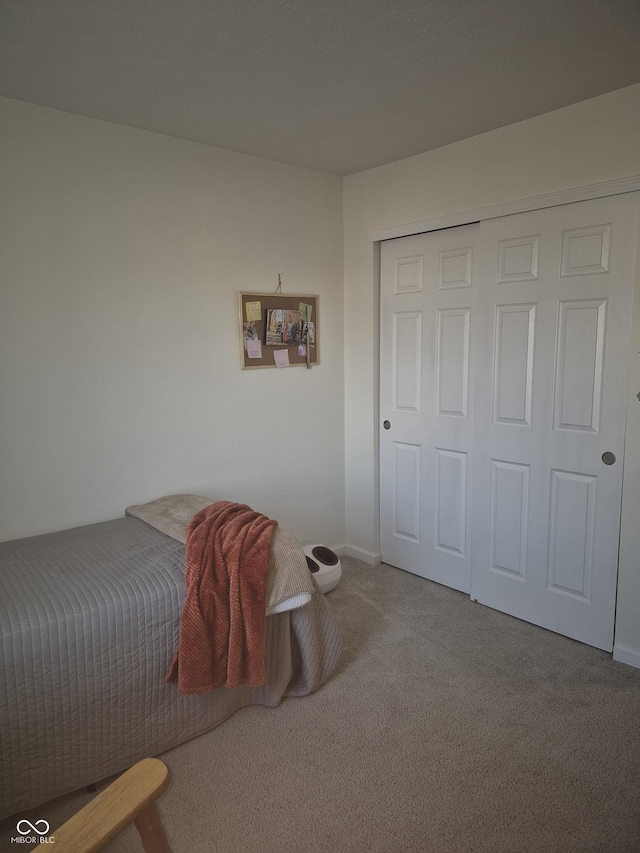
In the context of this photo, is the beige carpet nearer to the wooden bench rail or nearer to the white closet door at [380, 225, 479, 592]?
the wooden bench rail

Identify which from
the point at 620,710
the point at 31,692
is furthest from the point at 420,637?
the point at 31,692

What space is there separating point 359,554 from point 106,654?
7.01 feet

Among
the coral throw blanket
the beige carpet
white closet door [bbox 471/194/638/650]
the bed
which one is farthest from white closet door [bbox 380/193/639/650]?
the coral throw blanket

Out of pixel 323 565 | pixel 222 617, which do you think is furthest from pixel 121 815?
pixel 323 565

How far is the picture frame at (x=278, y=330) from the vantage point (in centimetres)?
317

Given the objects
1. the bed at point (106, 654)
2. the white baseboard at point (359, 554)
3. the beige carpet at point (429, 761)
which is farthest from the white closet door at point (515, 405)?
the bed at point (106, 654)

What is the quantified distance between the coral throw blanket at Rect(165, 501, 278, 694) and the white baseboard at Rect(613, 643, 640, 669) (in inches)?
64.5

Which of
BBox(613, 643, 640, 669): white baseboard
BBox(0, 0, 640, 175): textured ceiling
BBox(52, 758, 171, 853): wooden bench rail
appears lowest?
BBox(613, 643, 640, 669): white baseboard

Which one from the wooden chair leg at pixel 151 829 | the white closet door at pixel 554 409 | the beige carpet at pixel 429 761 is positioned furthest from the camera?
the white closet door at pixel 554 409

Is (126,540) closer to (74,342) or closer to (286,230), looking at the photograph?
(74,342)

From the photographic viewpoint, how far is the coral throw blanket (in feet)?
6.61

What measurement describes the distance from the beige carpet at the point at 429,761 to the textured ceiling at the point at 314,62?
248 centimetres

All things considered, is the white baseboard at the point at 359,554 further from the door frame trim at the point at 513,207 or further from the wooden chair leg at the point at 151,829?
the wooden chair leg at the point at 151,829

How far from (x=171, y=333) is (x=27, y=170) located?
0.92m
